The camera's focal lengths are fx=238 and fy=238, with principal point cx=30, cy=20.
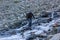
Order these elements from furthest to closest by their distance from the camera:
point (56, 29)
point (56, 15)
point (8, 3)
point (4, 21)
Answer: point (8, 3) < point (4, 21) < point (56, 15) < point (56, 29)

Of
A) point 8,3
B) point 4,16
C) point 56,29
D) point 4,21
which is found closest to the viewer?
point 56,29

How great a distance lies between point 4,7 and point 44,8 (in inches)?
76.5

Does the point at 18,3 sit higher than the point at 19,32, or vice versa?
the point at 18,3

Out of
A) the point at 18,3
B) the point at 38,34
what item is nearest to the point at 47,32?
the point at 38,34

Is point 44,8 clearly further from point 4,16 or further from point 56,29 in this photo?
point 56,29

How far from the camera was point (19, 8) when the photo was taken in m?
11.0

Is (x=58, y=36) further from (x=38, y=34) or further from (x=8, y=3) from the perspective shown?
(x=8, y=3)

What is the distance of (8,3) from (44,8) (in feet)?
7.00

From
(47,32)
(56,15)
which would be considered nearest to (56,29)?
(47,32)

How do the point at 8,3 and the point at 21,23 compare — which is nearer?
the point at 21,23

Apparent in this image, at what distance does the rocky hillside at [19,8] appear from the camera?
946 centimetres

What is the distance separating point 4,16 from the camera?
9922 mm

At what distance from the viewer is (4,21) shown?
925cm

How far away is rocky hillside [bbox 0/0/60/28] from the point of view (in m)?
9.46
